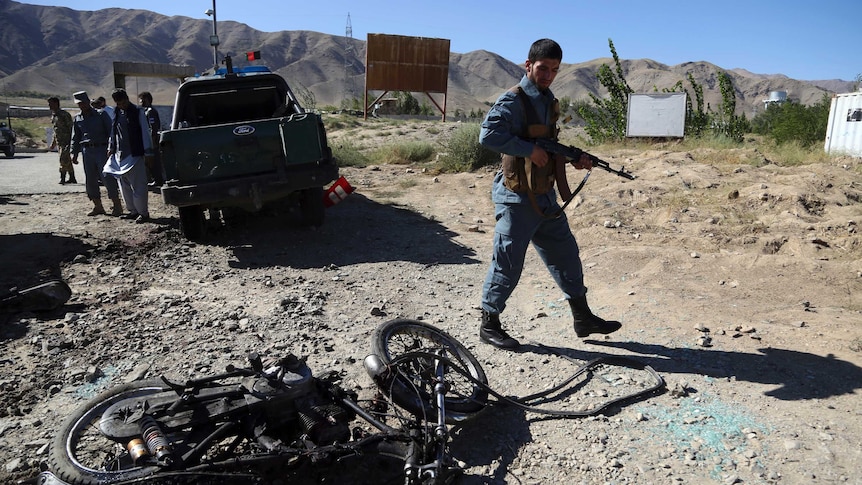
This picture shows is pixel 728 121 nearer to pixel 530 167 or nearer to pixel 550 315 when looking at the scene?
pixel 550 315

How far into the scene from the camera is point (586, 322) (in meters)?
4.05

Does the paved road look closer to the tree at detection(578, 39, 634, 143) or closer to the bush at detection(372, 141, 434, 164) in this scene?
the bush at detection(372, 141, 434, 164)

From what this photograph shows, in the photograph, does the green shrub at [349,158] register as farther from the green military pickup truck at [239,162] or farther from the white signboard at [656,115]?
the green military pickup truck at [239,162]

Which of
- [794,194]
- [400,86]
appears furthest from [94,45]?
[794,194]

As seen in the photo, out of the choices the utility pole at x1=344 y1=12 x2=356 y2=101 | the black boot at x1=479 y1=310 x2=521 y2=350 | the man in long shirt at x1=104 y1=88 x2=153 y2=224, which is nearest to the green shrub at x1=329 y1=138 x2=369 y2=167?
the man in long shirt at x1=104 y1=88 x2=153 y2=224

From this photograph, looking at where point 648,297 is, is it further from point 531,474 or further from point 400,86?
point 400,86

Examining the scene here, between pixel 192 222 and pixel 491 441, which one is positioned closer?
pixel 491 441

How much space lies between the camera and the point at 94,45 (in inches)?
4136

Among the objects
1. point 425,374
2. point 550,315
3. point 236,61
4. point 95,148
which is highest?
point 236,61

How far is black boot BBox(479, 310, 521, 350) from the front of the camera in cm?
394

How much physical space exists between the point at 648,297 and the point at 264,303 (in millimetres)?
3074

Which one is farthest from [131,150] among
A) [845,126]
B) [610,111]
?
[845,126]

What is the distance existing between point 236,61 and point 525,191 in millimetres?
84189

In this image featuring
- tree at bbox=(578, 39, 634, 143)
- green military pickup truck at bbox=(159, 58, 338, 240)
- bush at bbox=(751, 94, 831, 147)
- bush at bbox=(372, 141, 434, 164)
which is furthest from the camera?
tree at bbox=(578, 39, 634, 143)
